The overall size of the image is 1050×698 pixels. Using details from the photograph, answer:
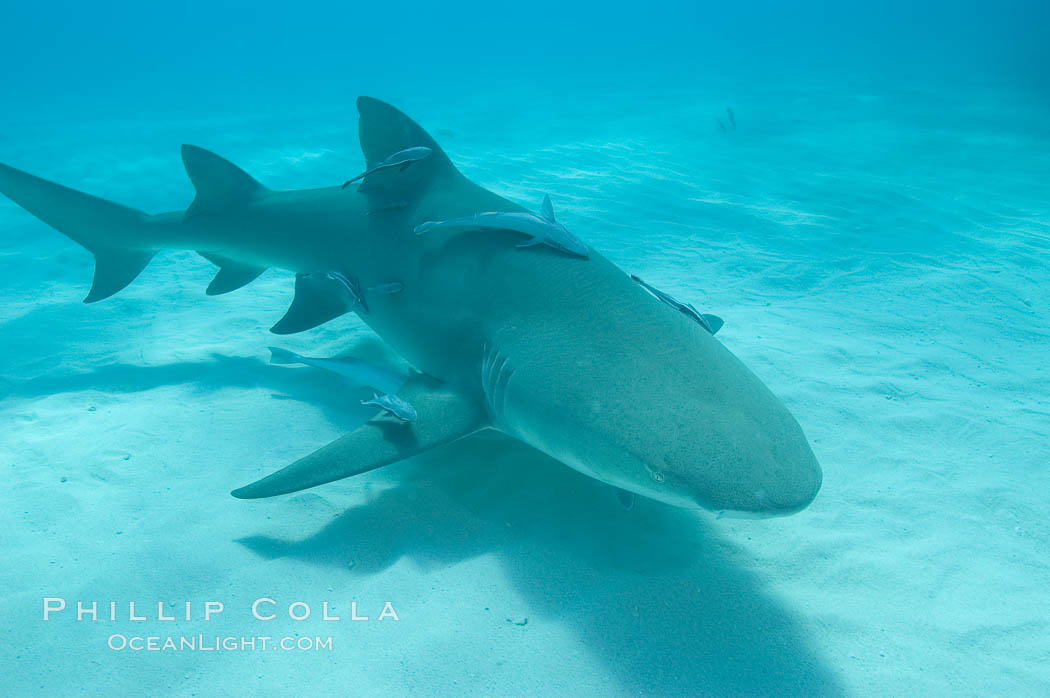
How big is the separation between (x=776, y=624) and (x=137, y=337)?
227 inches

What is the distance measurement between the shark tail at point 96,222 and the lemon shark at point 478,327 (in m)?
0.01

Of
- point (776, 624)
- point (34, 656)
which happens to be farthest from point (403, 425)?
point (776, 624)

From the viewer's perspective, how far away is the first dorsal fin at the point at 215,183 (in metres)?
4.57

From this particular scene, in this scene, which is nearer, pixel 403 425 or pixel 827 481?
pixel 403 425

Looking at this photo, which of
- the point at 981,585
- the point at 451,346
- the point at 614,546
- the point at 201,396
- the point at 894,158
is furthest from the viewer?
the point at 894,158

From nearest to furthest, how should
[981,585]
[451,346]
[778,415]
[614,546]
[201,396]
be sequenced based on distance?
1. [778,415]
2. [981,585]
3. [614,546]
4. [451,346]
5. [201,396]

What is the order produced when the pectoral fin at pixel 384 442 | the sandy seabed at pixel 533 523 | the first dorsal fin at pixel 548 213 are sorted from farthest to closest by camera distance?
the first dorsal fin at pixel 548 213 < the pectoral fin at pixel 384 442 < the sandy seabed at pixel 533 523

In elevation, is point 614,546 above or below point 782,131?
below

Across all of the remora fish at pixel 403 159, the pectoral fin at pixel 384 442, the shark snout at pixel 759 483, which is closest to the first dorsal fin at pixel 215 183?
the remora fish at pixel 403 159

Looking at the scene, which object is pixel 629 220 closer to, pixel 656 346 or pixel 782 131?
pixel 656 346

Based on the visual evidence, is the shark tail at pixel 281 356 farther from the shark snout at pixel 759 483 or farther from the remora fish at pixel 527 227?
the shark snout at pixel 759 483

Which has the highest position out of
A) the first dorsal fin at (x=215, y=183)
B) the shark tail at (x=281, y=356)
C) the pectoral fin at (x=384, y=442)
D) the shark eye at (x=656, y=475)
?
the first dorsal fin at (x=215, y=183)

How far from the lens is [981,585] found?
2508 mm

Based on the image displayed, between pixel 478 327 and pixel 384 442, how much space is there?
76 centimetres
